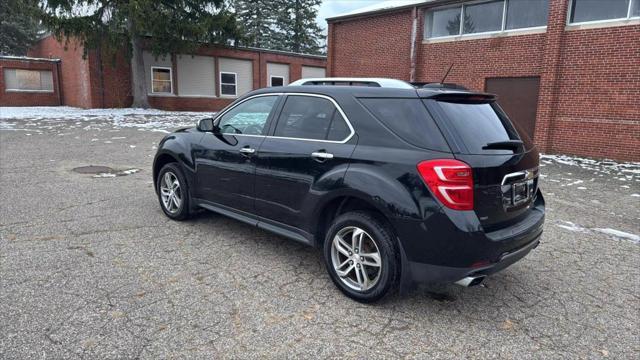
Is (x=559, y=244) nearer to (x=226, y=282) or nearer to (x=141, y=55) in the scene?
(x=226, y=282)

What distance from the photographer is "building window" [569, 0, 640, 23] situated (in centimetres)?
1096

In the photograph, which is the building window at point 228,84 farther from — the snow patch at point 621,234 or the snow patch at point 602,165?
the snow patch at point 621,234

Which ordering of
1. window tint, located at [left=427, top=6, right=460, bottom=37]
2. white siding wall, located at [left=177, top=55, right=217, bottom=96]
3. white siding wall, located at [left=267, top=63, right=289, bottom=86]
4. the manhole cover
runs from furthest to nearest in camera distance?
white siding wall, located at [left=267, top=63, right=289, bottom=86], white siding wall, located at [left=177, top=55, right=217, bottom=96], window tint, located at [left=427, top=6, right=460, bottom=37], the manhole cover

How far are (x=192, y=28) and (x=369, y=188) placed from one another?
20248 mm

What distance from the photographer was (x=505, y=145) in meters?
3.26

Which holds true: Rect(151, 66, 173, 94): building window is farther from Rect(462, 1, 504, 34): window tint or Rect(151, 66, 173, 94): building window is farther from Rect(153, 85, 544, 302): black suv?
Rect(153, 85, 544, 302): black suv

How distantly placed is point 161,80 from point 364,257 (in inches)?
980

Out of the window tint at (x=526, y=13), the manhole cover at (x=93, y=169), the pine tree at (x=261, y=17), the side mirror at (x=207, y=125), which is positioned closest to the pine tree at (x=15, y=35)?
the pine tree at (x=261, y=17)

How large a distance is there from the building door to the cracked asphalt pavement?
8.28 m

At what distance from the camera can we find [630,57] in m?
11.1

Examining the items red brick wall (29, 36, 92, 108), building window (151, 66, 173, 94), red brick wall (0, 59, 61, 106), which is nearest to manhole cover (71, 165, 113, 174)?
red brick wall (29, 36, 92, 108)

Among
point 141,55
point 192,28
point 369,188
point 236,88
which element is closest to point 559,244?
point 369,188

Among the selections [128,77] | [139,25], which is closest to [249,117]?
[139,25]

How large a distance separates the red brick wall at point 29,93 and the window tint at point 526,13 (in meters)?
25.3
